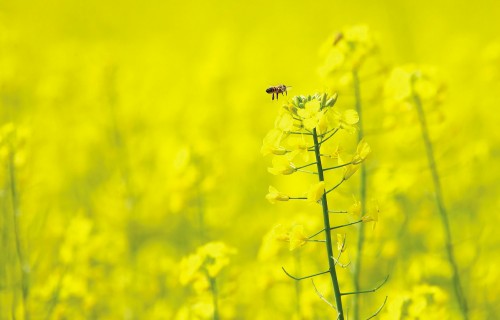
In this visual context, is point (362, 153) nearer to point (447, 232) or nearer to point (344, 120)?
point (344, 120)

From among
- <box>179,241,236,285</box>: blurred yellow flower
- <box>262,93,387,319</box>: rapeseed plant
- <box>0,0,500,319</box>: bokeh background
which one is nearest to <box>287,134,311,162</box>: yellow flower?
<box>262,93,387,319</box>: rapeseed plant

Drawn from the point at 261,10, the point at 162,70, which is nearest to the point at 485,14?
the point at 261,10

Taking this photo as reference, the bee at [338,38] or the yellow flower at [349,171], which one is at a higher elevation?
the bee at [338,38]

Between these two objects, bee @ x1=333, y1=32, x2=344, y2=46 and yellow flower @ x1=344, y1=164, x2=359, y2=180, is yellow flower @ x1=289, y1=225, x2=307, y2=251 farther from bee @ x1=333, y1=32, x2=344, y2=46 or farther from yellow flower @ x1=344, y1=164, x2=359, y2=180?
bee @ x1=333, y1=32, x2=344, y2=46

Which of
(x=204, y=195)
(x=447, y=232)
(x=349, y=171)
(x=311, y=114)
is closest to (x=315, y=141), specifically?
(x=311, y=114)

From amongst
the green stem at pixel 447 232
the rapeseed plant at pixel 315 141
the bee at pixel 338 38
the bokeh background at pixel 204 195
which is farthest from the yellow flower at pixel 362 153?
the bee at pixel 338 38

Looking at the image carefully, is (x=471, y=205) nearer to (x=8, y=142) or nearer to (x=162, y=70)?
(x=8, y=142)

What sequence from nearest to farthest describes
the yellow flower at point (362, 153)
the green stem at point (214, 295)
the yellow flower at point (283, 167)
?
the yellow flower at point (362, 153) → the yellow flower at point (283, 167) → the green stem at point (214, 295)

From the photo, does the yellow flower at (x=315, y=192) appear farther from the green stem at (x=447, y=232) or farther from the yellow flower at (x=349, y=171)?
the green stem at (x=447, y=232)

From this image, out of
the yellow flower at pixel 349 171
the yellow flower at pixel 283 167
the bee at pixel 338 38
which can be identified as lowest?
the yellow flower at pixel 349 171
